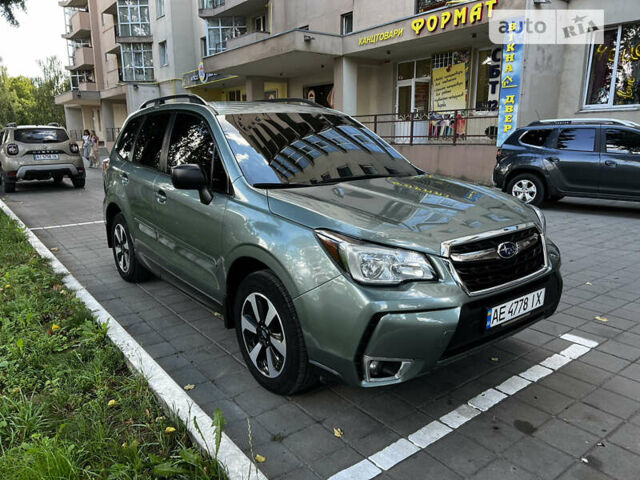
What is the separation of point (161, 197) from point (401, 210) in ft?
7.03

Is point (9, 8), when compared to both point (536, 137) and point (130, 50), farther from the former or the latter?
point (130, 50)

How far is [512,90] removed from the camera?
43.0 ft

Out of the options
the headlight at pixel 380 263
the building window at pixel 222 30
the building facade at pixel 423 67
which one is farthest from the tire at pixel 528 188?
the building window at pixel 222 30

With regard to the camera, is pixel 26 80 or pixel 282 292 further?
pixel 26 80

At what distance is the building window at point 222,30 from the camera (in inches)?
1089

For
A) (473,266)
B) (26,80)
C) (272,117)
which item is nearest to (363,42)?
(272,117)

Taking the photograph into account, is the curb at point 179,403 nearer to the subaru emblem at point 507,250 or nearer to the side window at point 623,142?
the subaru emblem at point 507,250

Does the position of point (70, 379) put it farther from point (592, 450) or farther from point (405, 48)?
point (405, 48)

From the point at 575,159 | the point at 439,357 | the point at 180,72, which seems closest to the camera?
the point at 439,357

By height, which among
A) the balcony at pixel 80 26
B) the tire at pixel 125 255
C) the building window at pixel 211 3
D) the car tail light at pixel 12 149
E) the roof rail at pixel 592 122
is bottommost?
the tire at pixel 125 255

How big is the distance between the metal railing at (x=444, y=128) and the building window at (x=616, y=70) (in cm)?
269

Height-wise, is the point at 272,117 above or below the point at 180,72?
below

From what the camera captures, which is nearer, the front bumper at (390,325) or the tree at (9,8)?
the front bumper at (390,325)

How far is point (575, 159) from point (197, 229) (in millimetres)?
8363
